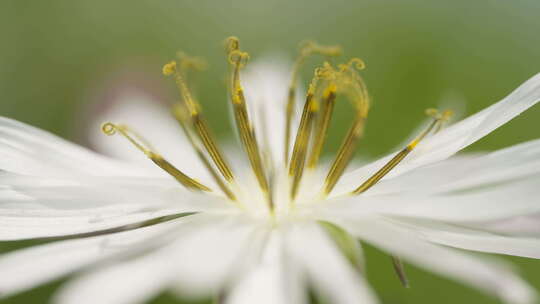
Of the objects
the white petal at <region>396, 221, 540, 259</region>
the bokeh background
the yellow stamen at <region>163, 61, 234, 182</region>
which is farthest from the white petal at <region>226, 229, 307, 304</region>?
the bokeh background

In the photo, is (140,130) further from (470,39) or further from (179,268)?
(470,39)

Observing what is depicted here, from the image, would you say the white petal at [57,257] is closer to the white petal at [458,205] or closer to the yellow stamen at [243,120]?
the yellow stamen at [243,120]

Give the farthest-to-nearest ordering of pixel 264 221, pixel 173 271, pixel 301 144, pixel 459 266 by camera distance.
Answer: pixel 301 144, pixel 264 221, pixel 173 271, pixel 459 266

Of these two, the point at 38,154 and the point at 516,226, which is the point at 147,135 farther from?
the point at 516,226

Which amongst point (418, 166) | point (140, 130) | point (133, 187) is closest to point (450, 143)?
point (418, 166)

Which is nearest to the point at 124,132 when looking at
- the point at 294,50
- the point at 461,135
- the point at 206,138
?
the point at 206,138

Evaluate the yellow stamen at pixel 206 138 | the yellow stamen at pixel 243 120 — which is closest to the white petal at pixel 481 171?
the yellow stamen at pixel 243 120

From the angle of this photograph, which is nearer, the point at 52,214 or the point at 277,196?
the point at 52,214

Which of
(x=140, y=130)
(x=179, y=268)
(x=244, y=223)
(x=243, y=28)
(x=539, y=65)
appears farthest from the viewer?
(x=243, y=28)
